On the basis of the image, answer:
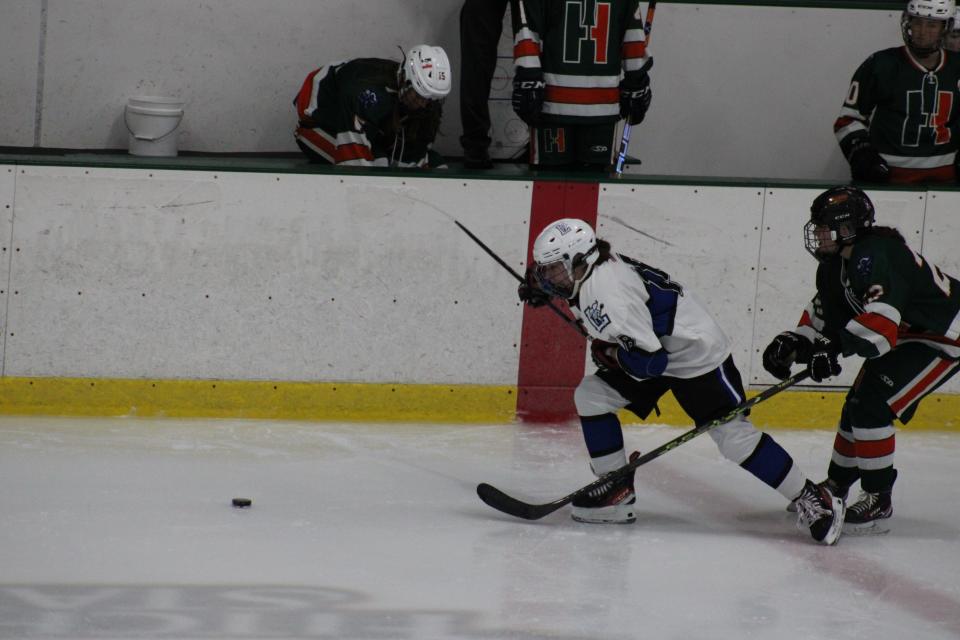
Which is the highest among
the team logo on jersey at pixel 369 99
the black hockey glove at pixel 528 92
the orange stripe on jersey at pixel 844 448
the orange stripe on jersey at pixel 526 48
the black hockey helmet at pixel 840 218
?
the orange stripe on jersey at pixel 526 48

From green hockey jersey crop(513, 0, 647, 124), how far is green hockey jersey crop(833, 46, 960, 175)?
950 millimetres

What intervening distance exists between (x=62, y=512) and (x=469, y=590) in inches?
50.2

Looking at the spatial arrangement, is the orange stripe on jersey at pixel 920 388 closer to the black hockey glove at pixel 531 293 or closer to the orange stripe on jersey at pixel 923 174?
the black hockey glove at pixel 531 293

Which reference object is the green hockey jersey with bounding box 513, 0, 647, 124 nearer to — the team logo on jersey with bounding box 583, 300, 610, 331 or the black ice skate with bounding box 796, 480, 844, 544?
the team logo on jersey with bounding box 583, 300, 610, 331

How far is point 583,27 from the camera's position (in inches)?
229

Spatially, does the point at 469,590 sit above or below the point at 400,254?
below

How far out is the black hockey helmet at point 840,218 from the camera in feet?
13.2

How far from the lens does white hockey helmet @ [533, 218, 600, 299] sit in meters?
3.99

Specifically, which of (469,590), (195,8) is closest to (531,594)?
(469,590)

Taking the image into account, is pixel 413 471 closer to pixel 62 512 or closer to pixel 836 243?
pixel 62 512

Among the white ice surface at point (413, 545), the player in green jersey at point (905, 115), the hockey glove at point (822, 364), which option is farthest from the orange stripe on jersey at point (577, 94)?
the hockey glove at point (822, 364)

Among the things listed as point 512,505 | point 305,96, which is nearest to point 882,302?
point 512,505

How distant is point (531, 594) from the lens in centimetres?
365

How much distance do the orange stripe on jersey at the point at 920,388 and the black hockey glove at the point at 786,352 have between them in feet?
1.08
